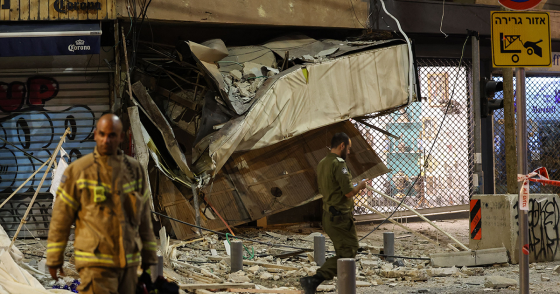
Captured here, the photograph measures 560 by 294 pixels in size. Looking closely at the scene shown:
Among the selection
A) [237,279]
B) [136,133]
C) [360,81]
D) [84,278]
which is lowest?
[237,279]

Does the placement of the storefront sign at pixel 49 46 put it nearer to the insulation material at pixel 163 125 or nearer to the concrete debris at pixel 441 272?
the insulation material at pixel 163 125

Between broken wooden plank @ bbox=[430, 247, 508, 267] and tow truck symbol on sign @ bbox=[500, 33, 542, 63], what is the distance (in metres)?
3.49

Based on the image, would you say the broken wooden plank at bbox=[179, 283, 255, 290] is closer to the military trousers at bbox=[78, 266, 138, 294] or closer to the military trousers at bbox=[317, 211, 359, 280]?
the military trousers at bbox=[317, 211, 359, 280]

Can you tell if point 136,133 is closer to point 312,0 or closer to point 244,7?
point 244,7

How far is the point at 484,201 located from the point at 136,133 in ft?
18.7

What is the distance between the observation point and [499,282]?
6.46m

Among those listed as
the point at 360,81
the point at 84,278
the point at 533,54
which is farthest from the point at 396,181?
the point at 84,278

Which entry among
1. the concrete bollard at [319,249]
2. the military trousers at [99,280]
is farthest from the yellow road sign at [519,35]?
the military trousers at [99,280]

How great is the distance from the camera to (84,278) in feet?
11.3

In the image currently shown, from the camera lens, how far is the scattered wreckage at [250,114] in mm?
9578

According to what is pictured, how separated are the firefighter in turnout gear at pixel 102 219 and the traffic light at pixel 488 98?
7.71 metres

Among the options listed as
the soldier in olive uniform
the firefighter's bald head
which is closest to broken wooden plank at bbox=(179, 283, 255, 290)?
the soldier in olive uniform

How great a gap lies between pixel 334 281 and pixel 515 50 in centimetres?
356

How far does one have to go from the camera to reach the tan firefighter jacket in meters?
3.45
